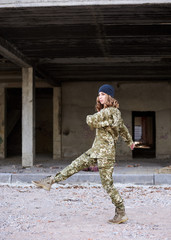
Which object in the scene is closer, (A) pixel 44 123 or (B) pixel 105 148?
(B) pixel 105 148

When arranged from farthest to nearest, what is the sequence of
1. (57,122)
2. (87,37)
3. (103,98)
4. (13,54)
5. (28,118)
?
(57,122) → (28,118) → (13,54) → (87,37) → (103,98)

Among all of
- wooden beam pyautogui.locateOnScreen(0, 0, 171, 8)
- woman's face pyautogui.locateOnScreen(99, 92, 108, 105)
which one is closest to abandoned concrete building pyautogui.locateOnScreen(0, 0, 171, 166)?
wooden beam pyautogui.locateOnScreen(0, 0, 171, 8)

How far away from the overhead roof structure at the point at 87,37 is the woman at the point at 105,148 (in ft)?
10.1

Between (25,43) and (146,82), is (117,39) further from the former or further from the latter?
(146,82)

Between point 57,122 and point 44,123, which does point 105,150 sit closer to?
point 57,122

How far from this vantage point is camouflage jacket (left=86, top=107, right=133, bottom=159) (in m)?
4.39

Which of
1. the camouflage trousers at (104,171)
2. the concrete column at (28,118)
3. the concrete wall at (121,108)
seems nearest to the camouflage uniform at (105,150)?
the camouflage trousers at (104,171)

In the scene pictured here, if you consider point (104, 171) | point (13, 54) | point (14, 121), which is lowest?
point (104, 171)

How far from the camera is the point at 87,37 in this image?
912 cm

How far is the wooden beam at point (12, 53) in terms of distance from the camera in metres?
9.26

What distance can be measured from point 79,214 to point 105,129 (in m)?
1.33

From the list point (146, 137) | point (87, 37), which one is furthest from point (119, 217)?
point (146, 137)

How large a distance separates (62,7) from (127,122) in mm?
9551

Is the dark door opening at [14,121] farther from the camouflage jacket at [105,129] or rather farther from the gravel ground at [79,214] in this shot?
the camouflage jacket at [105,129]
